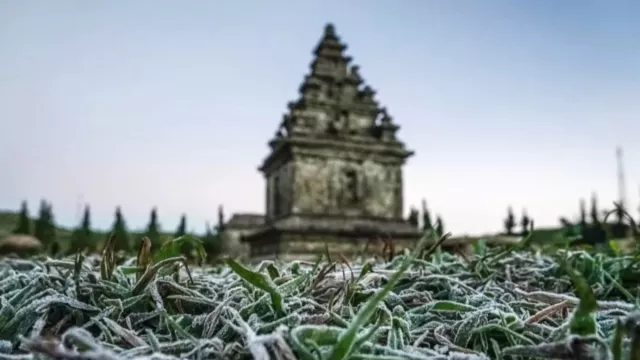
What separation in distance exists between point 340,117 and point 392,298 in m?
10.7

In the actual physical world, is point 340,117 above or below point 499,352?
above

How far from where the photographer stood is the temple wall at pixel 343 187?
1059cm

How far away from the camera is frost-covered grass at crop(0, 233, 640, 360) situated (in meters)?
0.49

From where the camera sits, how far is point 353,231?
392 inches

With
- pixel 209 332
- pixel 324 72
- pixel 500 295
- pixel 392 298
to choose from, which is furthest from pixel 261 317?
pixel 324 72

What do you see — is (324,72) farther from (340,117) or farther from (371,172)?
(371,172)

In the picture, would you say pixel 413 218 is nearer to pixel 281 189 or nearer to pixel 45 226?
pixel 281 189

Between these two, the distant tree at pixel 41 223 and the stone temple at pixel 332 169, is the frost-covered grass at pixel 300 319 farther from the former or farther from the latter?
the distant tree at pixel 41 223

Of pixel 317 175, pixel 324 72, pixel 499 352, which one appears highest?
pixel 324 72

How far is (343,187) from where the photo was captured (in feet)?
35.8

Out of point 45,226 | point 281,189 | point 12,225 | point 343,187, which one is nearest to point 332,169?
point 343,187

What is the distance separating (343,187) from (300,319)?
10.3 m

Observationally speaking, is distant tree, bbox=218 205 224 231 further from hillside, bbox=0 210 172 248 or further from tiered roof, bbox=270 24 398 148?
tiered roof, bbox=270 24 398 148

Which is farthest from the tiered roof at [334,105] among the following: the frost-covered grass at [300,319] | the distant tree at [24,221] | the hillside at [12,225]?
the hillside at [12,225]
